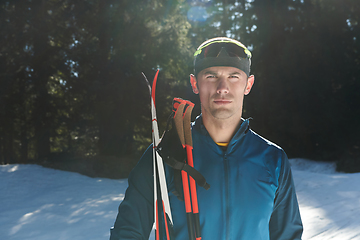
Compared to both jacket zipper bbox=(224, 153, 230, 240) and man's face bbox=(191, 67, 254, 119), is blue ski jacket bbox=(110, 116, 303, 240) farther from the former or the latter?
man's face bbox=(191, 67, 254, 119)

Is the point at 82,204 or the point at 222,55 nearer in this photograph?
the point at 222,55

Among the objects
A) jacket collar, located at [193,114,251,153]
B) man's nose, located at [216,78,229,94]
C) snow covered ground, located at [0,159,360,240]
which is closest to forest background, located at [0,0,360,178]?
snow covered ground, located at [0,159,360,240]

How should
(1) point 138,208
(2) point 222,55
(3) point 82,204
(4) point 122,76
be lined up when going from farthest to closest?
(4) point 122,76, (3) point 82,204, (2) point 222,55, (1) point 138,208

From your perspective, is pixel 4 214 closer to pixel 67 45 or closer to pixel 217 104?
pixel 217 104

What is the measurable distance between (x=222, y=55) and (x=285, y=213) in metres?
0.92

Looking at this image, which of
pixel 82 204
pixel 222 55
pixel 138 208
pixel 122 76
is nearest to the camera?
pixel 138 208

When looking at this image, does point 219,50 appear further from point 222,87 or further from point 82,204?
point 82,204

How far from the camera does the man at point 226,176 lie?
4.83ft

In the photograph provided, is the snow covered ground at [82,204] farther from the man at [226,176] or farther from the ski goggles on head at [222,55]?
the ski goggles on head at [222,55]

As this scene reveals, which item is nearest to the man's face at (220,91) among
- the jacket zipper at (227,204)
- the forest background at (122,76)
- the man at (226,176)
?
the man at (226,176)

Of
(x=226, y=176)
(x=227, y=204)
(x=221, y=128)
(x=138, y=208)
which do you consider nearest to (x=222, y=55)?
(x=221, y=128)

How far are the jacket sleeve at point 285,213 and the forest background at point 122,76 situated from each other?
35.2 feet

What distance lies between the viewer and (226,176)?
153cm

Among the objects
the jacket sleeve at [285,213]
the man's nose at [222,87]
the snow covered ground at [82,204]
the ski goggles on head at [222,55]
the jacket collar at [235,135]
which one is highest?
the ski goggles on head at [222,55]
